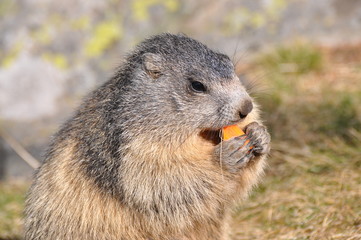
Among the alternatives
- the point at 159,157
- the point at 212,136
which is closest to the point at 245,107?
the point at 212,136

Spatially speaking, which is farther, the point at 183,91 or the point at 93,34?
the point at 93,34

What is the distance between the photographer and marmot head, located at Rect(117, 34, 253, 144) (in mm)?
4629

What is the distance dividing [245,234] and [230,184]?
140 centimetres

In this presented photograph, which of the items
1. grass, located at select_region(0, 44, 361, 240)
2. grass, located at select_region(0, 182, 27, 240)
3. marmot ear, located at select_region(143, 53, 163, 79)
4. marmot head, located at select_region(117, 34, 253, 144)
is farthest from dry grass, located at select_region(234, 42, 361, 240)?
grass, located at select_region(0, 182, 27, 240)

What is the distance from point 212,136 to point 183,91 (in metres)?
0.46

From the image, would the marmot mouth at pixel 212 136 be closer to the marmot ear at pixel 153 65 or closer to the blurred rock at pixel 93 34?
the marmot ear at pixel 153 65

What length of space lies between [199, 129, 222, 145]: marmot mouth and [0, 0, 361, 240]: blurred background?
7.49 ft

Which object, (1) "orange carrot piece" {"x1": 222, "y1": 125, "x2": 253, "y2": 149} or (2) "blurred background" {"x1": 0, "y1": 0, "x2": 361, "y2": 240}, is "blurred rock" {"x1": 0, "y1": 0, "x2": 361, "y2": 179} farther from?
(1) "orange carrot piece" {"x1": 222, "y1": 125, "x2": 253, "y2": 149}

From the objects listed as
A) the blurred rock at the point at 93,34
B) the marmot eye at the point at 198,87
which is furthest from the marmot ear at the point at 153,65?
the blurred rock at the point at 93,34

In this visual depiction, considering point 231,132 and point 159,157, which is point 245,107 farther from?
point 159,157

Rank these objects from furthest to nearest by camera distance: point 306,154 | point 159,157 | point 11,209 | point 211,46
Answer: point 211,46, point 11,209, point 306,154, point 159,157

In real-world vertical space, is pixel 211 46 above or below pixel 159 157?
above

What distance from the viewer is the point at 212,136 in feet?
16.1

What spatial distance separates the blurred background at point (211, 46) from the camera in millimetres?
7699
